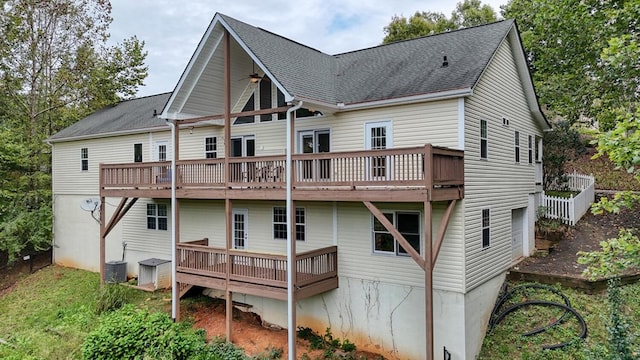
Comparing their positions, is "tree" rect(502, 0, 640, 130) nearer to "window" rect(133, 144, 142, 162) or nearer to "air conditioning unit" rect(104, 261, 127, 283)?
"window" rect(133, 144, 142, 162)

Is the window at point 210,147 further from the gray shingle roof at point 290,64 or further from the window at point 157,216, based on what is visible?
the gray shingle roof at point 290,64

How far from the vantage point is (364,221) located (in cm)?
1179

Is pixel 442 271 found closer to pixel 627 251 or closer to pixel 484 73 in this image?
pixel 627 251

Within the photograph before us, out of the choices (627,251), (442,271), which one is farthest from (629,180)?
(627,251)

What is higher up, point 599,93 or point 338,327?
point 599,93

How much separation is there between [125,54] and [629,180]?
112 ft

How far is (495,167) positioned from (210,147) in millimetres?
10465

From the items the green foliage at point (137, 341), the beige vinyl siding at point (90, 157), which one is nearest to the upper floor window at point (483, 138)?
the green foliage at point (137, 341)

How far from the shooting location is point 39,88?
79.6 ft

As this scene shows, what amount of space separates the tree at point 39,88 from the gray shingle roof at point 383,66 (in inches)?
620

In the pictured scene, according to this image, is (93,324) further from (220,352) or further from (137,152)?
(137,152)

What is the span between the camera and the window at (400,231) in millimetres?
11177

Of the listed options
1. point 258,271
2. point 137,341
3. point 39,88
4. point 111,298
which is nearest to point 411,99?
point 258,271

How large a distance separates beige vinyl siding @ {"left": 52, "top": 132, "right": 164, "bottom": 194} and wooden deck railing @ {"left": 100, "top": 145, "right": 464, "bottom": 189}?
3.85 m
